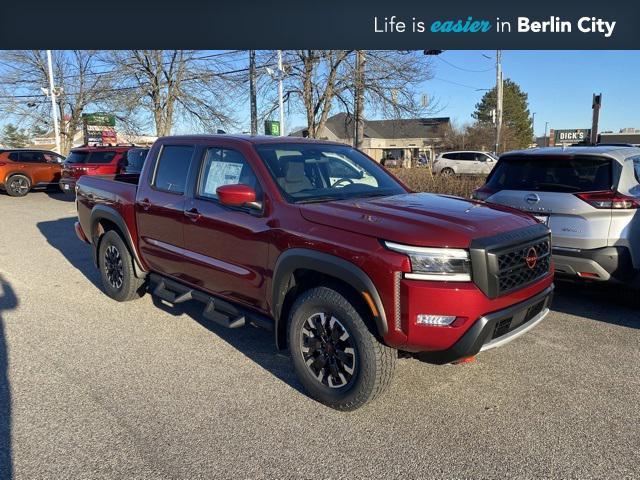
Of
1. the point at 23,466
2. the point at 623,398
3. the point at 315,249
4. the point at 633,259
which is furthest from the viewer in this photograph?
the point at 633,259

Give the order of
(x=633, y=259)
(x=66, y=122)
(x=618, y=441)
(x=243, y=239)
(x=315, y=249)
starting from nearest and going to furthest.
→ (x=618, y=441) → (x=315, y=249) → (x=243, y=239) → (x=633, y=259) → (x=66, y=122)

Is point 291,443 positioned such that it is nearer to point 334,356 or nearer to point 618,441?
point 334,356

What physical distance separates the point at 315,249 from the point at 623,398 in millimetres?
2458

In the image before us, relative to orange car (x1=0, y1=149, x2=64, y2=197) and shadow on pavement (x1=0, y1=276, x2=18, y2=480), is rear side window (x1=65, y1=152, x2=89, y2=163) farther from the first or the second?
shadow on pavement (x1=0, y1=276, x2=18, y2=480)

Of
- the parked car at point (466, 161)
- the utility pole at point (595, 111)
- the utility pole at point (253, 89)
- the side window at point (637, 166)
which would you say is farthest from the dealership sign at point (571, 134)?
the side window at point (637, 166)

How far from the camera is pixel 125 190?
17.7 feet

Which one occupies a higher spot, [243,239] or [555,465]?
[243,239]

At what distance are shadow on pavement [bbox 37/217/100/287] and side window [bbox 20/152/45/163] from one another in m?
8.32

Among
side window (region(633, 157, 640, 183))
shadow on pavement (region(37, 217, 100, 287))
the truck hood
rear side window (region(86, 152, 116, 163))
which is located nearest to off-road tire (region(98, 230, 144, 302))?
shadow on pavement (region(37, 217, 100, 287))

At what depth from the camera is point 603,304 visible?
560 centimetres

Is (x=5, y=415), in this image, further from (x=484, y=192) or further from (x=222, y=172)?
(x=484, y=192)

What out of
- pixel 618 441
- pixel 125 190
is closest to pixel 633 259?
pixel 618 441

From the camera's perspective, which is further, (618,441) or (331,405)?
(331,405)

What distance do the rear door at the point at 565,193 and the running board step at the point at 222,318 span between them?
10.8ft
